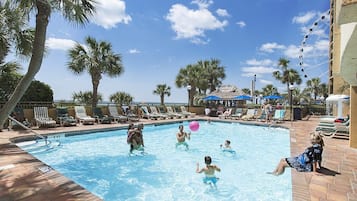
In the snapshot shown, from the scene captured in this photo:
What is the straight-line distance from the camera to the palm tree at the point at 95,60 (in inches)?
566

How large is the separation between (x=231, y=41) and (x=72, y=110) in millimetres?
17090

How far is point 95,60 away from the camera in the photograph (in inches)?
580

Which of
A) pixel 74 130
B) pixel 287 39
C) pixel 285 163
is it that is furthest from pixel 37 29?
pixel 287 39

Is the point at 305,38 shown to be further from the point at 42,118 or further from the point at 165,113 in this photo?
the point at 42,118

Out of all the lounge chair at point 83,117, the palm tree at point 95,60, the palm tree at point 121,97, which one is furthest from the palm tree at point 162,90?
the lounge chair at point 83,117

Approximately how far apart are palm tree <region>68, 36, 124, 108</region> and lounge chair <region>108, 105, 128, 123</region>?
1.14 meters

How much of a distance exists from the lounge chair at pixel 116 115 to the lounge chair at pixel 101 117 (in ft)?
1.25

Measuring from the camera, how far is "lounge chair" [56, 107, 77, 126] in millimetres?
11914

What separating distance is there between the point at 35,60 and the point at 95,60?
12131 mm

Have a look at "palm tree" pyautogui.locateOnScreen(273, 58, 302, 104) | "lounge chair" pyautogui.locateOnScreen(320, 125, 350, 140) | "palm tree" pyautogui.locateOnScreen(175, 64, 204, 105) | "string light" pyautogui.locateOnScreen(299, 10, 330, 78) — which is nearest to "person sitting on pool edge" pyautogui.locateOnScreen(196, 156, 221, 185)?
"lounge chair" pyautogui.locateOnScreen(320, 125, 350, 140)

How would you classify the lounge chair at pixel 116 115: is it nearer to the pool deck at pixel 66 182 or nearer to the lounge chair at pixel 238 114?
the pool deck at pixel 66 182

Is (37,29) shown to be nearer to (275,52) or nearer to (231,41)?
(231,41)

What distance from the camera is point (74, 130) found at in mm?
10523

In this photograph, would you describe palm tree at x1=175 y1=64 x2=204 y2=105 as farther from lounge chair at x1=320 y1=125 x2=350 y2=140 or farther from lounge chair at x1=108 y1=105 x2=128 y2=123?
lounge chair at x1=320 y1=125 x2=350 y2=140
